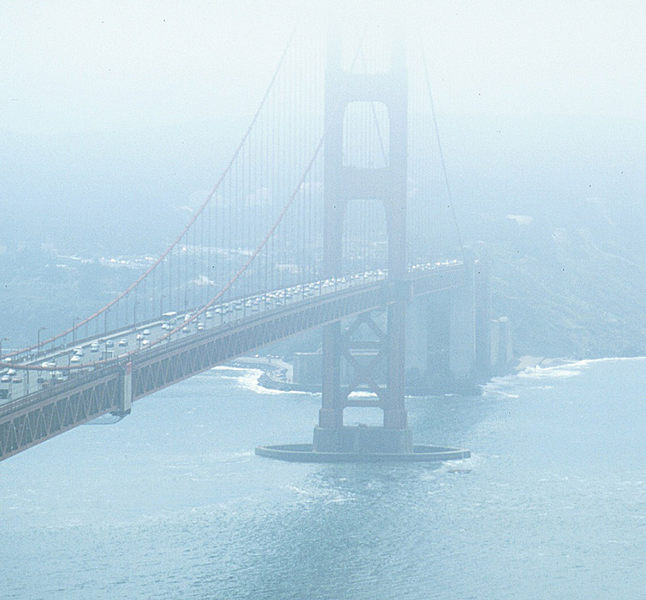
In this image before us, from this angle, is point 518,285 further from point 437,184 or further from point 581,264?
point 437,184

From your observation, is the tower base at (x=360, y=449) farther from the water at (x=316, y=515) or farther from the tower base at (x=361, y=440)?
the water at (x=316, y=515)

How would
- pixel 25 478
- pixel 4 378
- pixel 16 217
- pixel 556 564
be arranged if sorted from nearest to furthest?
pixel 4 378 < pixel 556 564 < pixel 25 478 < pixel 16 217

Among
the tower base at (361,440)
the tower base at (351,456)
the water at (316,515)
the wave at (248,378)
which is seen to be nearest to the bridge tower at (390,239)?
the tower base at (361,440)

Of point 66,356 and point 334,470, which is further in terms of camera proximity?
point 334,470

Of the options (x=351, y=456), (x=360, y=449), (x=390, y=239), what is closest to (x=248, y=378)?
(x=390, y=239)

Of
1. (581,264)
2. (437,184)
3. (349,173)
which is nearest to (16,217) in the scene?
(437,184)

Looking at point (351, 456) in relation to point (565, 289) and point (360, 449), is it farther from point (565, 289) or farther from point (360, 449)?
point (565, 289)

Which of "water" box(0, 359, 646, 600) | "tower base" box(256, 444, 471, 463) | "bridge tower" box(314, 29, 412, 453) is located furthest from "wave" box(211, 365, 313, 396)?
"tower base" box(256, 444, 471, 463)
